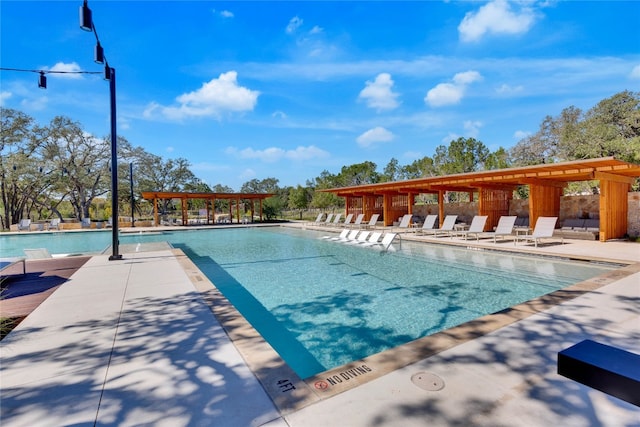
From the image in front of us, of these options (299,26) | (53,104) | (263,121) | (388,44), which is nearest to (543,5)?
(388,44)

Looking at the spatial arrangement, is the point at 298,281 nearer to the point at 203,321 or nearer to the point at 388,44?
the point at 203,321

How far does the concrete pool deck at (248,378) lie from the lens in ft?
5.89

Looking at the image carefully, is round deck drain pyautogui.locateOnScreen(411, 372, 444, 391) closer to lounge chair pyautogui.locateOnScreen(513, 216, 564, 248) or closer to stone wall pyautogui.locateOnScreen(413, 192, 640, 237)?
lounge chair pyautogui.locateOnScreen(513, 216, 564, 248)

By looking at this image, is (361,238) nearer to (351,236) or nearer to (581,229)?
(351,236)

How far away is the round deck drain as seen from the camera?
6.72 feet

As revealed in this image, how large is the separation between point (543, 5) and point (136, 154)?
2889 cm

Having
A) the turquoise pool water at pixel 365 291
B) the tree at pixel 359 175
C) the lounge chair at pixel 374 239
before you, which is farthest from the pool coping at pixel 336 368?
the tree at pixel 359 175

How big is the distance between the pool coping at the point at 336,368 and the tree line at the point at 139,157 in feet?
54.7

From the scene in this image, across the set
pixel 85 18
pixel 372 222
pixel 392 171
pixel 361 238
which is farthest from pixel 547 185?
pixel 392 171

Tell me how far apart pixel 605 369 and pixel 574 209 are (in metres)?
14.3

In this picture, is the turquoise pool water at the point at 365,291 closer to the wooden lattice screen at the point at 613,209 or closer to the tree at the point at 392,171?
the wooden lattice screen at the point at 613,209

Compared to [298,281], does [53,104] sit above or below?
above

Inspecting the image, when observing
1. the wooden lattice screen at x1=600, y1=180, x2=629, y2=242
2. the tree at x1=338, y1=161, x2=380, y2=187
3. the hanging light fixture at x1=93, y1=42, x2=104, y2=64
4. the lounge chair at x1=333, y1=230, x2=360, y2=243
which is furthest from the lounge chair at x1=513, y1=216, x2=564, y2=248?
the tree at x1=338, y1=161, x2=380, y2=187

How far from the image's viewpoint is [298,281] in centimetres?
621
